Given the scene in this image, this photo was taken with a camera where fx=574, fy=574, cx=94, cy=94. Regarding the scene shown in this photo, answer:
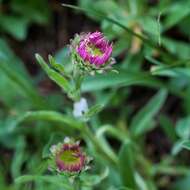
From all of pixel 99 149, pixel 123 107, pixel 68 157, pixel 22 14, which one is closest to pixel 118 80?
pixel 99 149

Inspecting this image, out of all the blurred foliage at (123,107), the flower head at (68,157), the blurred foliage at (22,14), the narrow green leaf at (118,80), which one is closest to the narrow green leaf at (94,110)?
the flower head at (68,157)

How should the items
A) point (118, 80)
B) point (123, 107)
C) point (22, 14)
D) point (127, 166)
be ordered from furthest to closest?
1. point (22, 14)
2. point (123, 107)
3. point (118, 80)
4. point (127, 166)

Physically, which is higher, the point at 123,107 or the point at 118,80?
the point at 118,80

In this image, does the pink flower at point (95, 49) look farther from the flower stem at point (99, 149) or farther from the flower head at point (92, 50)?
the flower stem at point (99, 149)

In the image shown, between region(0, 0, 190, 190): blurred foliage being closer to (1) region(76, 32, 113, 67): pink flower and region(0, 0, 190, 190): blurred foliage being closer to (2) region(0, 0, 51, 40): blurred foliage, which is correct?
(2) region(0, 0, 51, 40): blurred foliage

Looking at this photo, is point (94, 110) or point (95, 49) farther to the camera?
point (94, 110)

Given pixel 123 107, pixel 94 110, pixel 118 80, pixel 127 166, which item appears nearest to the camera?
pixel 94 110

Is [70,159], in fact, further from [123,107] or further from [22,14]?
[22,14]

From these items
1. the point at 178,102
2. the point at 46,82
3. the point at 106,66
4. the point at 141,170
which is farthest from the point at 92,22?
the point at 106,66
